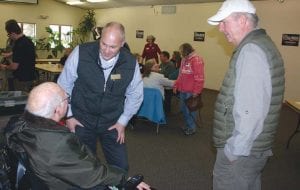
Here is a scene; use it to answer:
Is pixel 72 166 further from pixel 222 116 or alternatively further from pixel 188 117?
pixel 188 117

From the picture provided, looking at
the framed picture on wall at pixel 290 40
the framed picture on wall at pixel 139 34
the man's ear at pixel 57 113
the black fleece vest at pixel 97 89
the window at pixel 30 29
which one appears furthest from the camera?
the window at pixel 30 29

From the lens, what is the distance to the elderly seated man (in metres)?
1.50

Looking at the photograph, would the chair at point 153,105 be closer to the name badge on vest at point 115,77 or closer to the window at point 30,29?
the name badge on vest at point 115,77

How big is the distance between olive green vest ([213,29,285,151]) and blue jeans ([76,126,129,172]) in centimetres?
73

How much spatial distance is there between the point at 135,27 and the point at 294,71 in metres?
6.22

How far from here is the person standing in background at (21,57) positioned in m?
4.10

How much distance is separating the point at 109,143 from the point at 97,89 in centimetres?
39

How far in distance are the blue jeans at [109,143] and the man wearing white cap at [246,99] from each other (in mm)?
685

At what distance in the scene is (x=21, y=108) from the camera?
2.47 meters

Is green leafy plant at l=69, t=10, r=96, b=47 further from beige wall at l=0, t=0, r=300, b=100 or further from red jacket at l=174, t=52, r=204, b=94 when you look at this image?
red jacket at l=174, t=52, r=204, b=94

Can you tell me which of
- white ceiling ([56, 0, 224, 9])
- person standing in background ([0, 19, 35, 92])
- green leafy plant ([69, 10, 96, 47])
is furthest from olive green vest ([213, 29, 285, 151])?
green leafy plant ([69, 10, 96, 47])

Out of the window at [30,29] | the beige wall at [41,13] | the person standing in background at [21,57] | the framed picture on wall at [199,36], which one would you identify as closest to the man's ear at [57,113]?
the person standing in background at [21,57]

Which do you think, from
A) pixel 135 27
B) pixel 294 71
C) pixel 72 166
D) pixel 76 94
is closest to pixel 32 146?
pixel 72 166

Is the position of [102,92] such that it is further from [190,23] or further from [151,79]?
[190,23]
